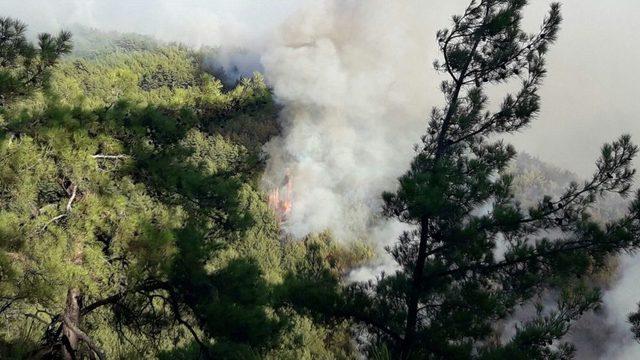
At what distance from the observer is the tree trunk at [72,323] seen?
505 centimetres

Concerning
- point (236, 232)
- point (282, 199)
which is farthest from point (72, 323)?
A: point (282, 199)

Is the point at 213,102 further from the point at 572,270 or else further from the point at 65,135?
the point at 572,270

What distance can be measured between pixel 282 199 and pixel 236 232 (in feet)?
211

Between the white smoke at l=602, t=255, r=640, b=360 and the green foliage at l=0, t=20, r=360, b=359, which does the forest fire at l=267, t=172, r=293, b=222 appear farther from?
the green foliage at l=0, t=20, r=360, b=359

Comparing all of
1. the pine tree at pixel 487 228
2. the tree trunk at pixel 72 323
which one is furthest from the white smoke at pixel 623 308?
the tree trunk at pixel 72 323

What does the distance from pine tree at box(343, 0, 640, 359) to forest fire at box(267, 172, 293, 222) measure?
64732 millimetres

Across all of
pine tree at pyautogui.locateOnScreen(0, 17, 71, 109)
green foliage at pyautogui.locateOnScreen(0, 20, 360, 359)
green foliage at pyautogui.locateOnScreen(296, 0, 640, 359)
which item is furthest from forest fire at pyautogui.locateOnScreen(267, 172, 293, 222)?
pine tree at pyautogui.locateOnScreen(0, 17, 71, 109)

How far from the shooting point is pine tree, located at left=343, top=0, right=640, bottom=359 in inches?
223

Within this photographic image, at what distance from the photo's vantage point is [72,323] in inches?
199

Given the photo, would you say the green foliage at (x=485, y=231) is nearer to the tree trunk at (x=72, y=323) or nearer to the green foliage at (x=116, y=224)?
the green foliage at (x=116, y=224)

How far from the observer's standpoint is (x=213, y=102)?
8.55 metres

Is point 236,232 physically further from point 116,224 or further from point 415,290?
point 415,290

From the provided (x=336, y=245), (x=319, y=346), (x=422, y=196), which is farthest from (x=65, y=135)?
(x=336, y=245)

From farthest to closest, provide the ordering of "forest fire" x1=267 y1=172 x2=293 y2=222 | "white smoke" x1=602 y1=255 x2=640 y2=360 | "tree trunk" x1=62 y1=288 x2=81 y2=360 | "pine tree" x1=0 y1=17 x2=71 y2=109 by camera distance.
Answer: "forest fire" x1=267 y1=172 x2=293 y2=222, "white smoke" x1=602 y1=255 x2=640 y2=360, "pine tree" x1=0 y1=17 x2=71 y2=109, "tree trunk" x1=62 y1=288 x2=81 y2=360
